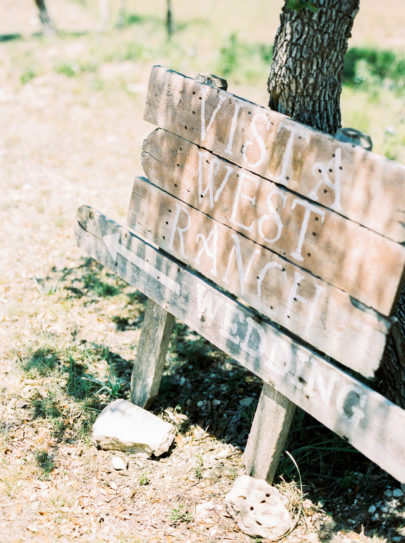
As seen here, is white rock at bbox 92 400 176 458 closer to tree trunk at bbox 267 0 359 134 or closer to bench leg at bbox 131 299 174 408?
bench leg at bbox 131 299 174 408

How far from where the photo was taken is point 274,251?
260 cm

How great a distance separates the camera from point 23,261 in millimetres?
5422

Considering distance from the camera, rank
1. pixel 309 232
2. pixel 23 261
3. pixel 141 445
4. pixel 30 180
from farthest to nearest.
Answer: pixel 30 180, pixel 23 261, pixel 141 445, pixel 309 232

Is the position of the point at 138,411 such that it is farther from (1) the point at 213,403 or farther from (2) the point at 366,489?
(2) the point at 366,489

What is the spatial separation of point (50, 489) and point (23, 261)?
112 inches

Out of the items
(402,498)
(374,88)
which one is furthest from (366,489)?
(374,88)

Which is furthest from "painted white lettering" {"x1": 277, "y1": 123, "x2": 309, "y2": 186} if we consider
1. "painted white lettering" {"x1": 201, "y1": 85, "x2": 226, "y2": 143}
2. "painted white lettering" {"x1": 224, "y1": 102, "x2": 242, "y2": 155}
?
"painted white lettering" {"x1": 201, "y1": 85, "x2": 226, "y2": 143}

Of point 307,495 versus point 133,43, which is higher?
point 133,43

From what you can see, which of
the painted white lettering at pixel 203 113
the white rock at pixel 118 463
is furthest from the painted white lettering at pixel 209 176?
the white rock at pixel 118 463

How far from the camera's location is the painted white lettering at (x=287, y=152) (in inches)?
94.6

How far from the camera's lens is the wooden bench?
2.24m

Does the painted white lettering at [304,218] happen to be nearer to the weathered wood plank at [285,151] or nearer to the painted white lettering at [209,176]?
the weathered wood plank at [285,151]

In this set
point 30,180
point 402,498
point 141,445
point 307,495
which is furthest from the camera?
point 30,180

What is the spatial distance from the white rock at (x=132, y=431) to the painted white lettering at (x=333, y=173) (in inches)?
71.0
